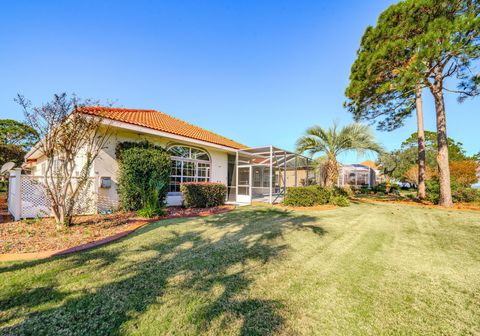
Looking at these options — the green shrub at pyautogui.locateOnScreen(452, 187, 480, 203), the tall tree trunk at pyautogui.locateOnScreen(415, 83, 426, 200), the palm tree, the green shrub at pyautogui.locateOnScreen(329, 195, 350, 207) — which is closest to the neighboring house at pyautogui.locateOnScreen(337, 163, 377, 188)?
the tall tree trunk at pyautogui.locateOnScreen(415, 83, 426, 200)

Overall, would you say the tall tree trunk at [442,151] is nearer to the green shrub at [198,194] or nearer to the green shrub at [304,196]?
the green shrub at [304,196]

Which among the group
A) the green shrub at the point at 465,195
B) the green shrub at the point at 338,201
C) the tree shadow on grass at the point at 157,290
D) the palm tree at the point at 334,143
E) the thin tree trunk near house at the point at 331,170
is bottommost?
the tree shadow on grass at the point at 157,290

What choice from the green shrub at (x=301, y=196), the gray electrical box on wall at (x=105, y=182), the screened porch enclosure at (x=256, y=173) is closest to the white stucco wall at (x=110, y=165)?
the gray electrical box on wall at (x=105, y=182)

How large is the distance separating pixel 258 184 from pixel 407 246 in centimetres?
1042

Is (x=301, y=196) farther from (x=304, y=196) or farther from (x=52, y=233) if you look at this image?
(x=52, y=233)

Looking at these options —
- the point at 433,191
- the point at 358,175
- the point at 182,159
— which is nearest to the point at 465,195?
the point at 433,191

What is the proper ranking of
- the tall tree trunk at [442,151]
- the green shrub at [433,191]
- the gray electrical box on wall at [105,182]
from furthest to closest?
the green shrub at [433,191], the tall tree trunk at [442,151], the gray electrical box on wall at [105,182]

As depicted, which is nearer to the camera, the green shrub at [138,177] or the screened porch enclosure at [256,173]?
the green shrub at [138,177]

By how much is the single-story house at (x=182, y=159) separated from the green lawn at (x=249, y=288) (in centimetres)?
A: 462

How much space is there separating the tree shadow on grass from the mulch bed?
0.92 meters

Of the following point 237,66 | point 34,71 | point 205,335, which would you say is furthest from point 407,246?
point 34,71

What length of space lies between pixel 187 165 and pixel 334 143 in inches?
351

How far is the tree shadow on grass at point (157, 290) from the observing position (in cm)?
202

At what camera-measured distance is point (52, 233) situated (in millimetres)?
5027
